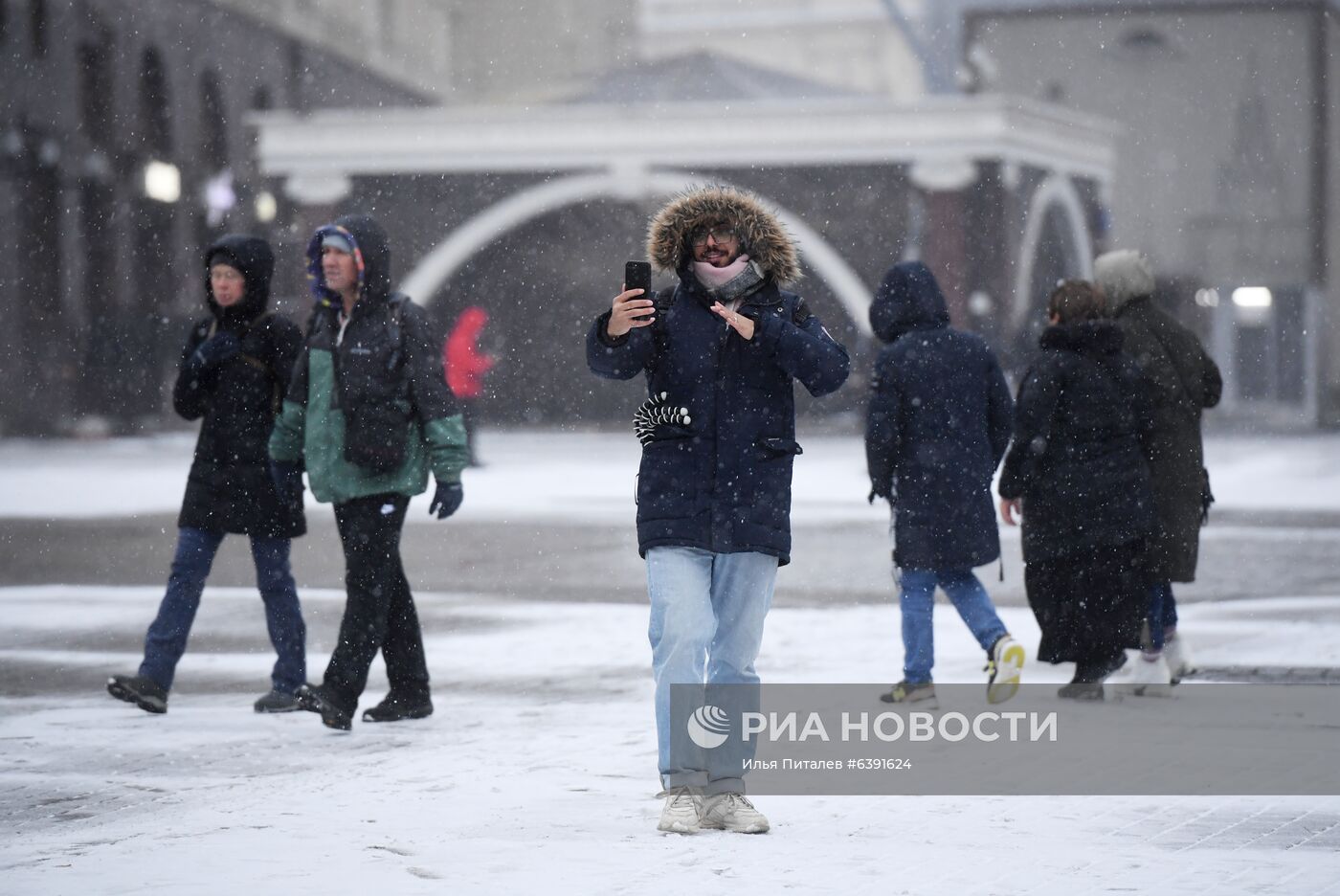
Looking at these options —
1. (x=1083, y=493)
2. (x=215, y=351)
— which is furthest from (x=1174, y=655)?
(x=215, y=351)

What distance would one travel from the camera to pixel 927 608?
24.8ft

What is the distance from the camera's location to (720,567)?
18.6ft

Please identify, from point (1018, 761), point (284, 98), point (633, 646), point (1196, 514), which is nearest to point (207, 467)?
point (633, 646)

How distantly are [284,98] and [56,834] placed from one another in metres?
40.4

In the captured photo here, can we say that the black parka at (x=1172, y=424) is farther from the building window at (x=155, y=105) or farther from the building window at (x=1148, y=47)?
the building window at (x=1148, y=47)

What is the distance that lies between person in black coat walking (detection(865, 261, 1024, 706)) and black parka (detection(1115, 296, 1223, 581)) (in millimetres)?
764

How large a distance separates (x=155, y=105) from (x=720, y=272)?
34.3 m

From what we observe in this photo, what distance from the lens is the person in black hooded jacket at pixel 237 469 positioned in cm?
763

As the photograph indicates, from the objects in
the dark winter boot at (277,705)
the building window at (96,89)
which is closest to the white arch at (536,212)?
the building window at (96,89)

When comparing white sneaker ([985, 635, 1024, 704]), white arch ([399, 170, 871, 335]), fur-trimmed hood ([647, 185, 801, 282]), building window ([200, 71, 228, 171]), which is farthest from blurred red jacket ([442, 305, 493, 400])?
building window ([200, 71, 228, 171])

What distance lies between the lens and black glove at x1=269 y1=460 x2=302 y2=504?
7383 millimetres

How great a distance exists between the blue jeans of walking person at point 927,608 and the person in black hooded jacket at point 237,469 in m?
2.25

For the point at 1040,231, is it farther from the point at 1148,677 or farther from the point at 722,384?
the point at 722,384

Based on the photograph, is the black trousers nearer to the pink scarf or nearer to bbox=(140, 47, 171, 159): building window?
the pink scarf
